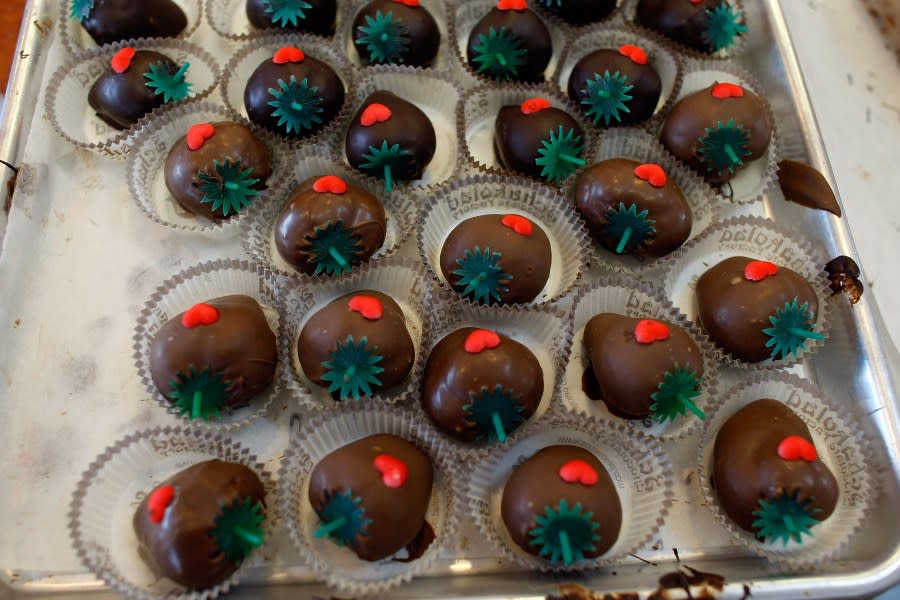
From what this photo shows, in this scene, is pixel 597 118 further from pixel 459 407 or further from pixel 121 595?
pixel 121 595

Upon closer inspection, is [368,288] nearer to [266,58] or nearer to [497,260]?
[497,260]

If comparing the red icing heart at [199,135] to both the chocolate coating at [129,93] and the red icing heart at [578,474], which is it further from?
the red icing heart at [578,474]

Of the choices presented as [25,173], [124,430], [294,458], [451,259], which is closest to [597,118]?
[451,259]

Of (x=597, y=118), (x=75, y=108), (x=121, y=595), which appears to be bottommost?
(x=121, y=595)

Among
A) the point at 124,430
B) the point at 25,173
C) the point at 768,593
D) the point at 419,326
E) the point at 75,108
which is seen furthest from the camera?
the point at 75,108

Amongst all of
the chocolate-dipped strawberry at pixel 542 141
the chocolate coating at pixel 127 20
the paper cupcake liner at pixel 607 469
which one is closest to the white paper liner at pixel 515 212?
the chocolate-dipped strawberry at pixel 542 141

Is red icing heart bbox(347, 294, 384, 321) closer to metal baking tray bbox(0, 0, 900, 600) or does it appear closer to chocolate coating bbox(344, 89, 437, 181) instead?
metal baking tray bbox(0, 0, 900, 600)

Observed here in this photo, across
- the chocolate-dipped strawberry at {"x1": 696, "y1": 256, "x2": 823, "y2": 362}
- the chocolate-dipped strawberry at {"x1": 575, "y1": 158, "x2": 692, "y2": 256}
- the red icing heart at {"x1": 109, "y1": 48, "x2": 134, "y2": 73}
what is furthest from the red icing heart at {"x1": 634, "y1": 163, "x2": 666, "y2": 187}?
the red icing heart at {"x1": 109, "y1": 48, "x2": 134, "y2": 73}
